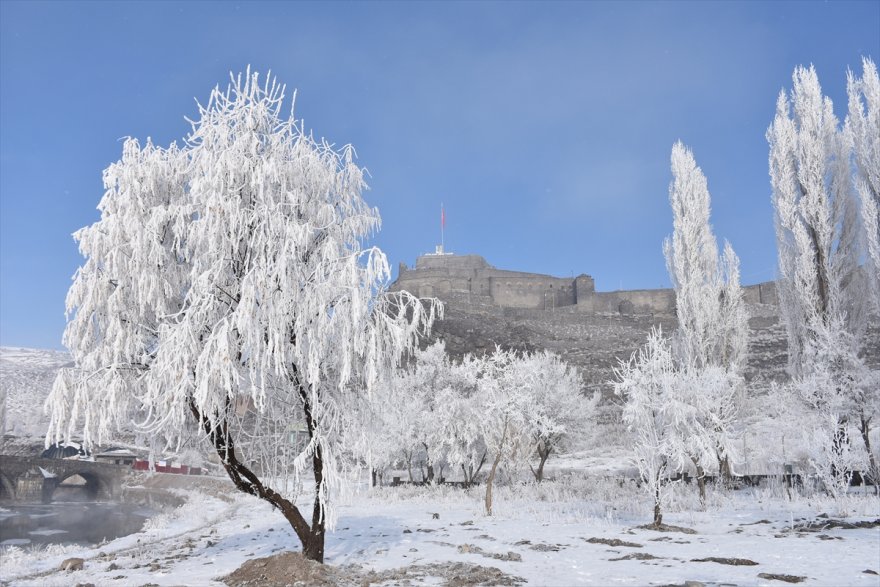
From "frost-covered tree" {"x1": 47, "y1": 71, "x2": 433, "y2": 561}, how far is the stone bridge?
153 feet

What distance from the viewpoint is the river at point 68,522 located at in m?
26.5

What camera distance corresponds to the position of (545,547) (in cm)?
1137

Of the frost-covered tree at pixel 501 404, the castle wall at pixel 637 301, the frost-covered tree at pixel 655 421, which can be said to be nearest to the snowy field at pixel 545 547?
the frost-covered tree at pixel 655 421

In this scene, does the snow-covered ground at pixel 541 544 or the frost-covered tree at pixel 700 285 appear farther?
the frost-covered tree at pixel 700 285

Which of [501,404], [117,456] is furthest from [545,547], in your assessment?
[117,456]

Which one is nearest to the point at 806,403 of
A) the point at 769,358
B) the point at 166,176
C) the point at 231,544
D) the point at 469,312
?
the point at 231,544

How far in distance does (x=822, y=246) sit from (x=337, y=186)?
20.9 meters

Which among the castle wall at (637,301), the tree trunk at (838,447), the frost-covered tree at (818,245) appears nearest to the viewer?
the tree trunk at (838,447)

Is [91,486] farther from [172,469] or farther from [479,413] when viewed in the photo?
[479,413]

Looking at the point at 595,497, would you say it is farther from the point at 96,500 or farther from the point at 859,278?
the point at 96,500

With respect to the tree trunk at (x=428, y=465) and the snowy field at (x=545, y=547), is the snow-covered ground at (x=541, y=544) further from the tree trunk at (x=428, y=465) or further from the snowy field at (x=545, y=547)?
the tree trunk at (x=428, y=465)

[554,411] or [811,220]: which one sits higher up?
[811,220]

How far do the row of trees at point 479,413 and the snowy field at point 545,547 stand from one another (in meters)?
2.86

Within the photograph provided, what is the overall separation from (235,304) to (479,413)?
11.7 meters
